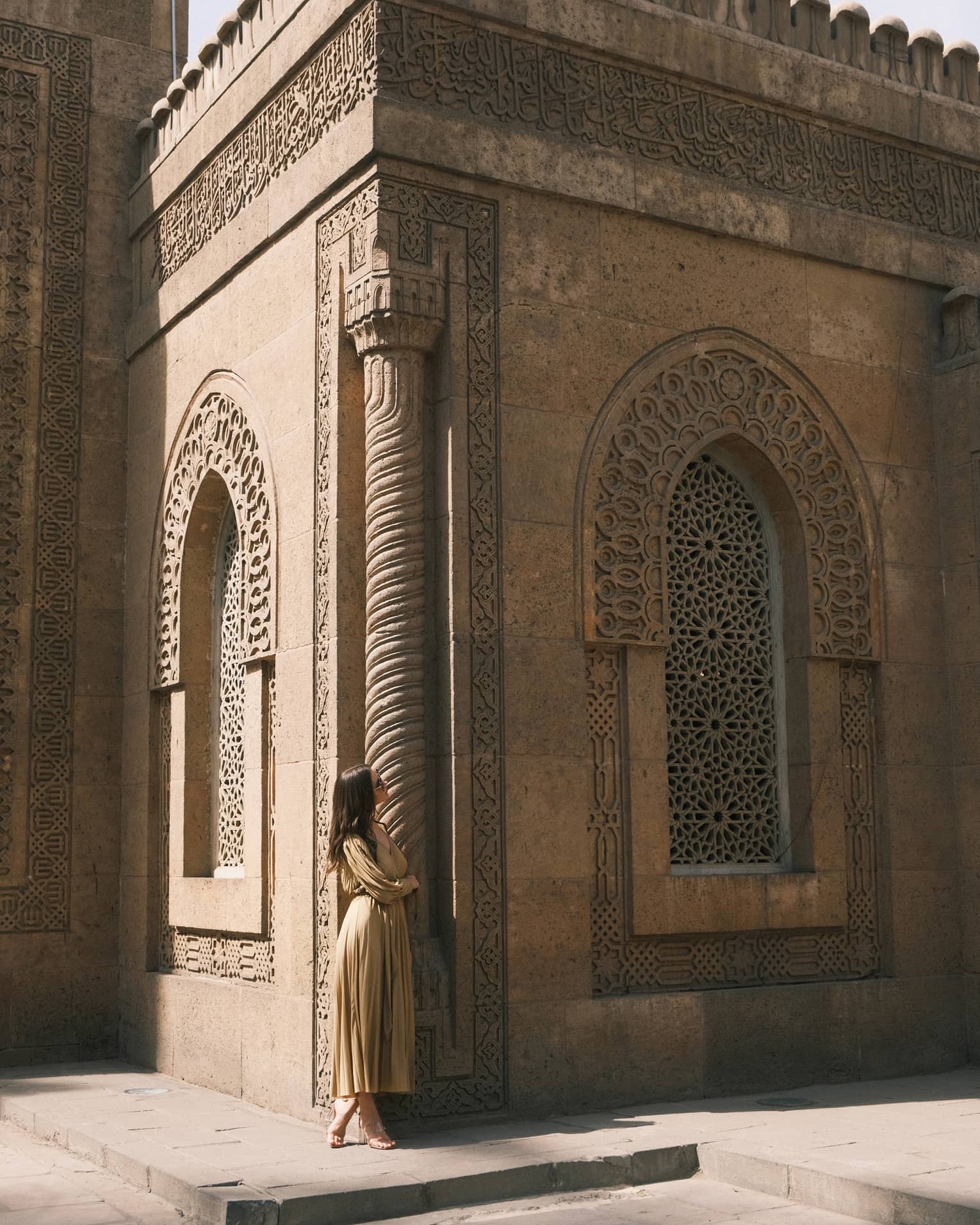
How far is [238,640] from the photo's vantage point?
888cm

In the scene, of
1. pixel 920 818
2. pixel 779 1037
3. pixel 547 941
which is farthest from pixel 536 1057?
pixel 920 818

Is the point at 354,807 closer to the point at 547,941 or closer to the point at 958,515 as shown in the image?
the point at 547,941

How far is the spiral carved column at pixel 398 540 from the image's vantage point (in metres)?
6.96

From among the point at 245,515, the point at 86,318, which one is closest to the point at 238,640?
the point at 245,515

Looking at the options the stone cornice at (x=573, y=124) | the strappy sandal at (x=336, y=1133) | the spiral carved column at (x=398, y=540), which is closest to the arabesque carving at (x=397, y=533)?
the spiral carved column at (x=398, y=540)

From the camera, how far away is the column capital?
713cm

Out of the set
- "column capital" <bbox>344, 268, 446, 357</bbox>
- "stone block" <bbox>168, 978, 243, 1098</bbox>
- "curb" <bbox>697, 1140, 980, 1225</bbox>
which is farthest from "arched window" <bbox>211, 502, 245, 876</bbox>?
"curb" <bbox>697, 1140, 980, 1225</bbox>

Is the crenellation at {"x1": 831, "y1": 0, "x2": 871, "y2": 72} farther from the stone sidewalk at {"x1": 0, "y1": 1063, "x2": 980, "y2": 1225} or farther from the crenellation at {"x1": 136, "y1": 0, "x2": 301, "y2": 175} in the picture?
the stone sidewalk at {"x1": 0, "y1": 1063, "x2": 980, "y2": 1225}

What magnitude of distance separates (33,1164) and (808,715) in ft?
14.4

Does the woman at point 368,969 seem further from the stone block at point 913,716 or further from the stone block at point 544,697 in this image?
the stone block at point 913,716

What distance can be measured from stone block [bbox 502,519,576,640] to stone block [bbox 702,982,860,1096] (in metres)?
2.02

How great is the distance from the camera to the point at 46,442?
990 centimetres

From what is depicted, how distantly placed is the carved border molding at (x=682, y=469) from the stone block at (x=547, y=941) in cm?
127

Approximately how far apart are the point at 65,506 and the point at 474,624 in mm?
3879
